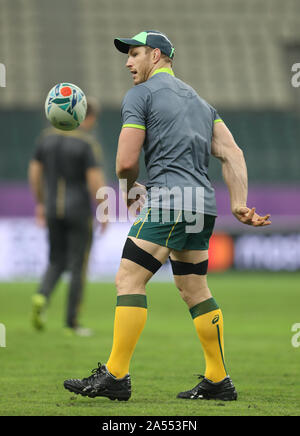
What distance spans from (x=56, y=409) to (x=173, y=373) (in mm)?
1744

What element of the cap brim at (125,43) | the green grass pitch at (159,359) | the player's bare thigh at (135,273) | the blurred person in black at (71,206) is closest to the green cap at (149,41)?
the cap brim at (125,43)

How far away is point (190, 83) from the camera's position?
25.3 meters

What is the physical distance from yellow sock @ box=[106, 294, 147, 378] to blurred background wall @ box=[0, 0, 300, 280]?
524 inches

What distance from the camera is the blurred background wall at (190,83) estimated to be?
18656 mm

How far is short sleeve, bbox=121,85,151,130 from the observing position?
4.91 metres

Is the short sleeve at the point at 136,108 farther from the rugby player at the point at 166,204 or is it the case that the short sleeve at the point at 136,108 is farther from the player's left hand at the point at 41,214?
the player's left hand at the point at 41,214

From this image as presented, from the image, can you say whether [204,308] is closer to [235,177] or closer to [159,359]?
[235,177]

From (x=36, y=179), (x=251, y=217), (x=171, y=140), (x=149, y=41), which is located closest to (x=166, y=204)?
(x=171, y=140)

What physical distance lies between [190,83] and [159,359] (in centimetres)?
1892

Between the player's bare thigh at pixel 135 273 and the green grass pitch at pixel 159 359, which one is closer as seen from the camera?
the green grass pitch at pixel 159 359

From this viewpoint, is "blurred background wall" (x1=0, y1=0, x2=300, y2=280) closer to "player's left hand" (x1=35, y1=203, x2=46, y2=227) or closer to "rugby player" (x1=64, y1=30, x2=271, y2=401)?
"player's left hand" (x1=35, y1=203, x2=46, y2=227)

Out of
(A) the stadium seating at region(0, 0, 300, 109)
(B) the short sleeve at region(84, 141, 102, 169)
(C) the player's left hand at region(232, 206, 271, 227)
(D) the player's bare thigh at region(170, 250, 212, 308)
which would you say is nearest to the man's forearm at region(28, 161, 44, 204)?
(B) the short sleeve at region(84, 141, 102, 169)

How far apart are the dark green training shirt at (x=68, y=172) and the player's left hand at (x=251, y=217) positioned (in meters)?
3.95
